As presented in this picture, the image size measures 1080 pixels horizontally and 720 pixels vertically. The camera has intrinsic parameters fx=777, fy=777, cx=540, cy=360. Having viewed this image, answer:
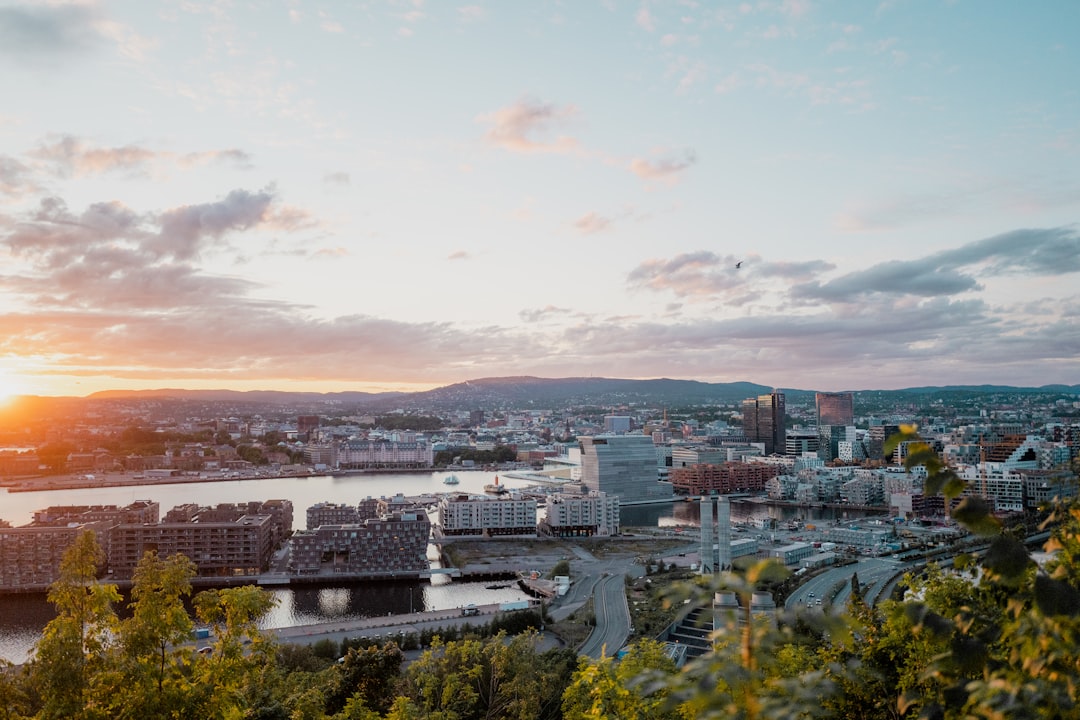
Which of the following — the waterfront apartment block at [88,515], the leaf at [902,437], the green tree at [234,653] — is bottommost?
the waterfront apartment block at [88,515]

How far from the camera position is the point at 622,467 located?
2050cm

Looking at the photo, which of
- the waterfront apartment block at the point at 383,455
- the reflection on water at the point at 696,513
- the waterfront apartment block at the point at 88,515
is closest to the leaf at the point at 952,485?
the waterfront apartment block at the point at 88,515

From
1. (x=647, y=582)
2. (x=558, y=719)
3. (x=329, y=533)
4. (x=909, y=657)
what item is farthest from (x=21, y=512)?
(x=909, y=657)

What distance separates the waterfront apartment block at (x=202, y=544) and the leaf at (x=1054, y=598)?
11963 mm

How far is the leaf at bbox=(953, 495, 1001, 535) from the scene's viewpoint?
33.7 inches

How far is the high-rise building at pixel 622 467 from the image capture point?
796 inches

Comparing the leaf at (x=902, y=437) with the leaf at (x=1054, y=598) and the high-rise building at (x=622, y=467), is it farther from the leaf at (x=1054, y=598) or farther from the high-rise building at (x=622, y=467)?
the high-rise building at (x=622, y=467)

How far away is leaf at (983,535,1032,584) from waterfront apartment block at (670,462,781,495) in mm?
22495

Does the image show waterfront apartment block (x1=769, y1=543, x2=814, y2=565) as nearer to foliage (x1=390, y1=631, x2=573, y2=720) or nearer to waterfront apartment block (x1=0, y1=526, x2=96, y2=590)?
foliage (x1=390, y1=631, x2=573, y2=720)

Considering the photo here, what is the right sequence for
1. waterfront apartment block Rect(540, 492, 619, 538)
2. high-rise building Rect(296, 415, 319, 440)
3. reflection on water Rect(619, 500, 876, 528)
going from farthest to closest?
high-rise building Rect(296, 415, 319, 440)
reflection on water Rect(619, 500, 876, 528)
waterfront apartment block Rect(540, 492, 619, 538)

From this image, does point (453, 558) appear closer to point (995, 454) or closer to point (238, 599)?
point (238, 599)

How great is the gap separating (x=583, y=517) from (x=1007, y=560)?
603 inches

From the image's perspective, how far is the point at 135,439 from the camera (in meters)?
31.5

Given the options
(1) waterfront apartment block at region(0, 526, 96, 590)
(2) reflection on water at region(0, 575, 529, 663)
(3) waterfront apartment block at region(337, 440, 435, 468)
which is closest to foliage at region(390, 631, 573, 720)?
(2) reflection on water at region(0, 575, 529, 663)
